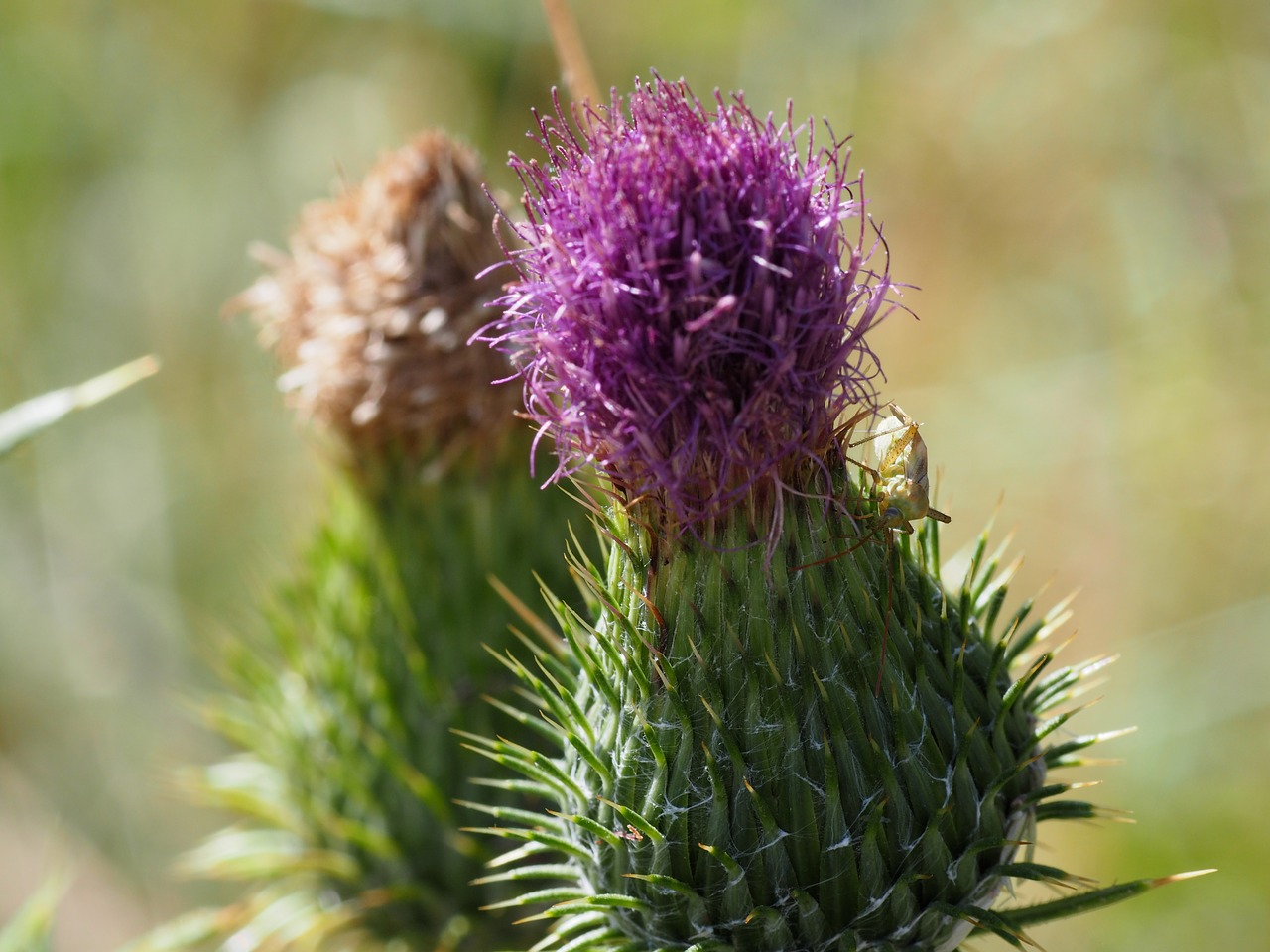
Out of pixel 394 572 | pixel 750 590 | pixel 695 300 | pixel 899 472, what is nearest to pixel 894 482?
pixel 899 472

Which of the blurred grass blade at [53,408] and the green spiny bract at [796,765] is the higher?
the blurred grass blade at [53,408]

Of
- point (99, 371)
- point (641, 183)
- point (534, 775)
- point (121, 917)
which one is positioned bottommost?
point (121, 917)

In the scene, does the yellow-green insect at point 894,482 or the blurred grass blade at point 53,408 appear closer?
the yellow-green insect at point 894,482

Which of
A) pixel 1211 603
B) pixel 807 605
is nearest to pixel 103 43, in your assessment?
pixel 807 605

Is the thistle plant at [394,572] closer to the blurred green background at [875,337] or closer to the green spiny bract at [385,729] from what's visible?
the green spiny bract at [385,729]

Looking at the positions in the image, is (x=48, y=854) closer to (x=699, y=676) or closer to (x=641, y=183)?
(x=699, y=676)

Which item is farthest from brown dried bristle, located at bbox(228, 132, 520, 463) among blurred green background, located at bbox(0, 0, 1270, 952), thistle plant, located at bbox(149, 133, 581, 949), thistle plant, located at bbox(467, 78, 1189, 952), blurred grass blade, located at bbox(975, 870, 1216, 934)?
blurred green background, located at bbox(0, 0, 1270, 952)

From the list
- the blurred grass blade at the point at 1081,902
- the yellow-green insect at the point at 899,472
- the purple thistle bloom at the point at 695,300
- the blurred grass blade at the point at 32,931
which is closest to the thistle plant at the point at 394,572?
the blurred grass blade at the point at 32,931
